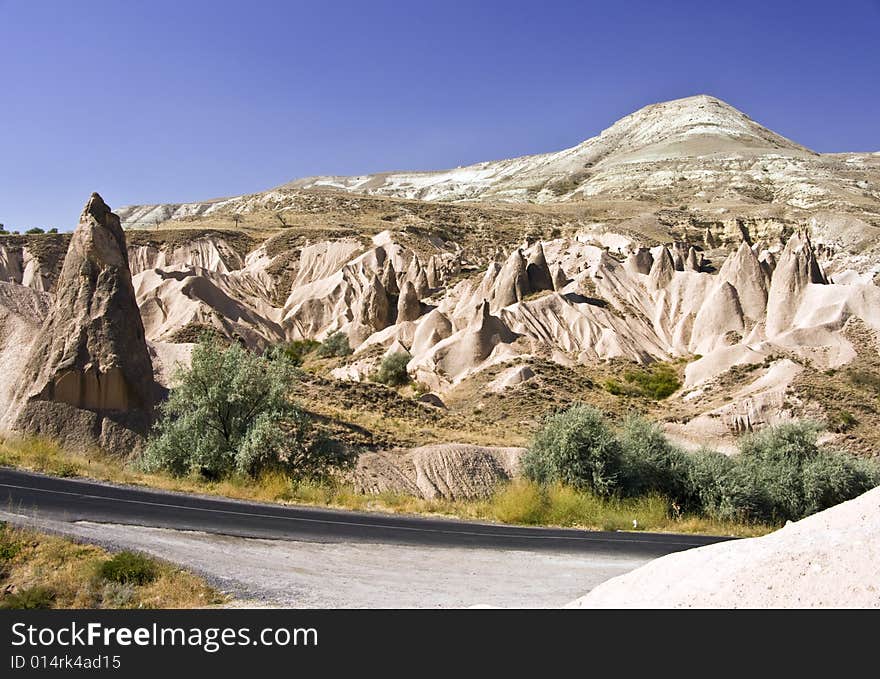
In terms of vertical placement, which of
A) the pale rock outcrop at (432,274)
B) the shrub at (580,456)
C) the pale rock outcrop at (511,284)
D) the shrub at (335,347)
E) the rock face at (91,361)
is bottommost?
the shrub at (580,456)

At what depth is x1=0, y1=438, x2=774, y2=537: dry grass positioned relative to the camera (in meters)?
16.4

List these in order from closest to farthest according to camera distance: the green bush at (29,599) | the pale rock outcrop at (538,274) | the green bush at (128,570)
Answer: the green bush at (29,599) < the green bush at (128,570) < the pale rock outcrop at (538,274)

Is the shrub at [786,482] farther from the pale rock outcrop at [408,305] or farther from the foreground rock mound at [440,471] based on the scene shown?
the pale rock outcrop at [408,305]

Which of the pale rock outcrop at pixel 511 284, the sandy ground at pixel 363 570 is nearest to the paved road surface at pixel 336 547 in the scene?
the sandy ground at pixel 363 570

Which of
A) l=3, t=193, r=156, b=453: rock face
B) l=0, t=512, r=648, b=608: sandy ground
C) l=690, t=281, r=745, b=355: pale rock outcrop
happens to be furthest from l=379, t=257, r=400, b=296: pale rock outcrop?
l=0, t=512, r=648, b=608: sandy ground

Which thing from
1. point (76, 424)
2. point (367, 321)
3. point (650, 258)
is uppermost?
point (650, 258)

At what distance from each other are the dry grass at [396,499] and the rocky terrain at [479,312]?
3.60 meters

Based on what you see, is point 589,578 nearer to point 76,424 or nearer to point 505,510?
point 505,510

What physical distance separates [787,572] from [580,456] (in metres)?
15.4

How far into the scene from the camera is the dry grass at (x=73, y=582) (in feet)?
27.0
